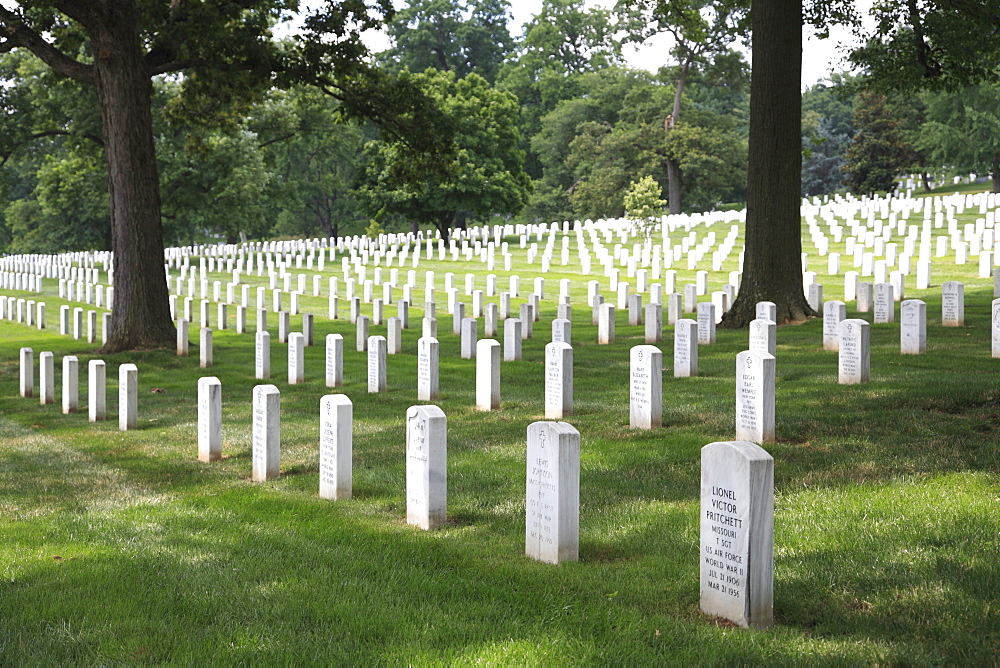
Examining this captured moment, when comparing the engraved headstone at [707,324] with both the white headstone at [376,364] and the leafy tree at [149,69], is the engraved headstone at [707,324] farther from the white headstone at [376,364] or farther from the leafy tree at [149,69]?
the leafy tree at [149,69]

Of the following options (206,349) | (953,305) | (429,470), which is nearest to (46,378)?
(206,349)

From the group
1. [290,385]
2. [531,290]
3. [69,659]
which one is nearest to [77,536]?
[69,659]

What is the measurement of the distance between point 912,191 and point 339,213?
44519mm

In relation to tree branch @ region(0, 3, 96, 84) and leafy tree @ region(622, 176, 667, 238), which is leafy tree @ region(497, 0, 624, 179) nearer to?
leafy tree @ region(622, 176, 667, 238)

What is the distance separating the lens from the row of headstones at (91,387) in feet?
41.1

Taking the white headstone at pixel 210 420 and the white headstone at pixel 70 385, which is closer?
the white headstone at pixel 210 420

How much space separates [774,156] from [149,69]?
12974mm

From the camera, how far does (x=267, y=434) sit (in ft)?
29.6

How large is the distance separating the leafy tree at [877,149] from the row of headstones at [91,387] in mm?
69812

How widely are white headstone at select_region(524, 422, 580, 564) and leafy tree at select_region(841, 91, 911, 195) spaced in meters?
75.6

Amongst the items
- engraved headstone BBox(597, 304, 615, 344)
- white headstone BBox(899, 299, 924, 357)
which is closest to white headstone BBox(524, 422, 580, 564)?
white headstone BBox(899, 299, 924, 357)

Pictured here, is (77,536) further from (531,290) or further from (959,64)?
(531,290)

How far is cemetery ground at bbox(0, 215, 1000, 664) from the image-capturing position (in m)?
4.82

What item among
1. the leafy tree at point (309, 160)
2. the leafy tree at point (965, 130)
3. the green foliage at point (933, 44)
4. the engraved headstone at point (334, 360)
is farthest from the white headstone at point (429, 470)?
the leafy tree at point (965, 130)
